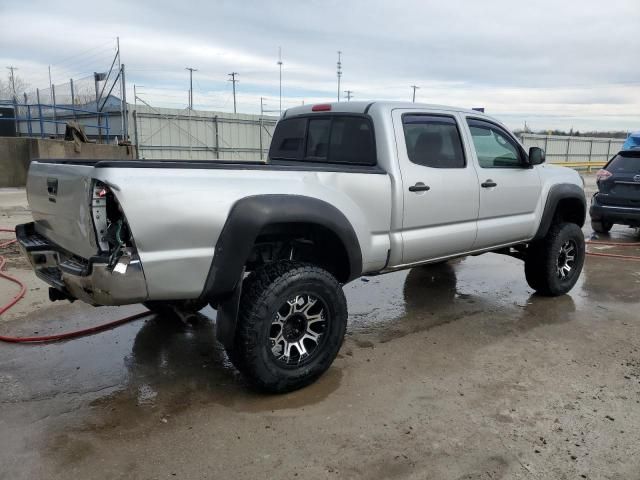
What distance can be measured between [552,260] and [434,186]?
2122 mm

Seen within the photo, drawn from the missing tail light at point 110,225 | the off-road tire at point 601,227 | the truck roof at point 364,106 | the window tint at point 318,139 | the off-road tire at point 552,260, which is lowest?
the off-road tire at point 601,227

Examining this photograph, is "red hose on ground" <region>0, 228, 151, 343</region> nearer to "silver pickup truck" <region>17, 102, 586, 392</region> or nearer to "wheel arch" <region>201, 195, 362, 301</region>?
"silver pickup truck" <region>17, 102, 586, 392</region>

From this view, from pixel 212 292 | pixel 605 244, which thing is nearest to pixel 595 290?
pixel 605 244

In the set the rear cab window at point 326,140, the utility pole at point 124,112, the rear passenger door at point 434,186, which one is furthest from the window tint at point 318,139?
the utility pole at point 124,112

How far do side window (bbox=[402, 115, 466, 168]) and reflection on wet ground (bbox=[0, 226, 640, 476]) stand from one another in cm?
154

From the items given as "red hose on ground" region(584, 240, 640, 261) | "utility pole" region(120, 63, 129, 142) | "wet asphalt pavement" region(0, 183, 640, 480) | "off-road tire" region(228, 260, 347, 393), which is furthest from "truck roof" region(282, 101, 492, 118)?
"utility pole" region(120, 63, 129, 142)

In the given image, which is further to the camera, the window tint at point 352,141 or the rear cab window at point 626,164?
the rear cab window at point 626,164

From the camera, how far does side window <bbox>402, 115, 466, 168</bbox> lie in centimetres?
423

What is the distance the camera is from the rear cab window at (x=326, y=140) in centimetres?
418

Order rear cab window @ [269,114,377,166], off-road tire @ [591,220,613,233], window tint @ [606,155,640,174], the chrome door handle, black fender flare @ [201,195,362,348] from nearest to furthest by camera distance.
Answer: black fender flare @ [201,195,362,348] < the chrome door handle < rear cab window @ [269,114,377,166] < window tint @ [606,155,640,174] < off-road tire @ [591,220,613,233]

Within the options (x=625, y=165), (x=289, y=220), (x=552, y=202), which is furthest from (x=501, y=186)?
(x=625, y=165)

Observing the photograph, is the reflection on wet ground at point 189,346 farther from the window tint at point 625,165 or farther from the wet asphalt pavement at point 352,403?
the window tint at point 625,165

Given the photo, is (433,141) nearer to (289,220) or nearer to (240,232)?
(289,220)

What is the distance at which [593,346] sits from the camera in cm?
445
